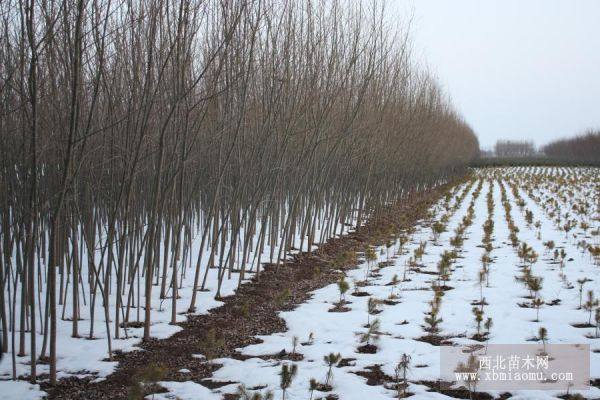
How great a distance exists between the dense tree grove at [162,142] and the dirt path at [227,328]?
0.69 ft

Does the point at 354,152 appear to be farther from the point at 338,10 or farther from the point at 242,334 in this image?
the point at 242,334

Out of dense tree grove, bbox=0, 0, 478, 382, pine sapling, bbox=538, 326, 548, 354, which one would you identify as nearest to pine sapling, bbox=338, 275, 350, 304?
dense tree grove, bbox=0, 0, 478, 382

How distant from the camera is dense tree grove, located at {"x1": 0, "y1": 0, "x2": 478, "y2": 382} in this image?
359 cm

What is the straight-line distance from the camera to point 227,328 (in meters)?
4.57

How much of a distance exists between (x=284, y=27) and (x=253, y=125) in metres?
1.26

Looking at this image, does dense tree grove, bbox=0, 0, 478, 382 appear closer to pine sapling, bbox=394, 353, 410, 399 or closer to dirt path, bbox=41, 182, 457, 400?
dirt path, bbox=41, 182, 457, 400

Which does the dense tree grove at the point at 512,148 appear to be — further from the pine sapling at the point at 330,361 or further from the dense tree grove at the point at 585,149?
the pine sapling at the point at 330,361

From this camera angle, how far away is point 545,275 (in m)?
6.39

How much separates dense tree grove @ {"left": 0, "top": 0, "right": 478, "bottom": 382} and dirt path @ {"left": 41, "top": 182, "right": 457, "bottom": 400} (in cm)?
21

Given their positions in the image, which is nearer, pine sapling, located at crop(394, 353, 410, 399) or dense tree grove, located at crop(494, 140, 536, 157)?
pine sapling, located at crop(394, 353, 410, 399)

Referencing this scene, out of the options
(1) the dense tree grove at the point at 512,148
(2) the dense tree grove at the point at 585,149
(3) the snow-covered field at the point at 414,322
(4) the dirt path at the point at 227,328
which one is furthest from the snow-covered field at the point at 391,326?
(1) the dense tree grove at the point at 512,148

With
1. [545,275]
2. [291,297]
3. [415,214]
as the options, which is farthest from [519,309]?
[415,214]

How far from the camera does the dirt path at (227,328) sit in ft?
10.7

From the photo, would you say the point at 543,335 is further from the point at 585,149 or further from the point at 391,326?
the point at 585,149
